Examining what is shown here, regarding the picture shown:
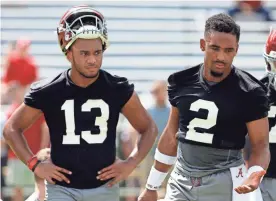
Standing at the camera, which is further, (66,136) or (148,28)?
(148,28)

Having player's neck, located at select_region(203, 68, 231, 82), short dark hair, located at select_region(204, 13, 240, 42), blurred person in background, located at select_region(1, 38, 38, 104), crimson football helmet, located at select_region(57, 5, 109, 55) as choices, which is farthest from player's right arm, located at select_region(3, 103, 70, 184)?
blurred person in background, located at select_region(1, 38, 38, 104)

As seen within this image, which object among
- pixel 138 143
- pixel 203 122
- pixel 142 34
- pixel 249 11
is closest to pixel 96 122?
pixel 138 143

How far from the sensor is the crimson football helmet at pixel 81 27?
5.86 m

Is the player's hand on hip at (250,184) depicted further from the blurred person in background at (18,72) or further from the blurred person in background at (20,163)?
the blurred person in background at (18,72)

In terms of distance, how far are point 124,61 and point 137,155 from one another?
295 inches

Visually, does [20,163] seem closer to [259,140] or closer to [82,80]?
[82,80]

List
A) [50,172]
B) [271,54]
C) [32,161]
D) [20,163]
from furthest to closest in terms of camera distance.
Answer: [20,163] → [271,54] → [32,161] → [50,172]

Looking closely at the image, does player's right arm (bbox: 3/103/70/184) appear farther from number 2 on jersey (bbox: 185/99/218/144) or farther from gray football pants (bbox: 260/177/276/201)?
gray football pants (bbox: 260/177/276/201)

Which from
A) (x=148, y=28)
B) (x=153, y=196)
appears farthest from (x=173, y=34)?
(x=153, y=196)

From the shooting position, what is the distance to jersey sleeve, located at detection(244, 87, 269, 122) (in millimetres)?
5695

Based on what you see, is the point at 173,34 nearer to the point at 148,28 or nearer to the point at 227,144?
the point at 148,28

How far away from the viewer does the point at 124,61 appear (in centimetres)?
1355

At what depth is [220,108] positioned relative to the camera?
5773mm

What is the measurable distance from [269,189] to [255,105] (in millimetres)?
925
